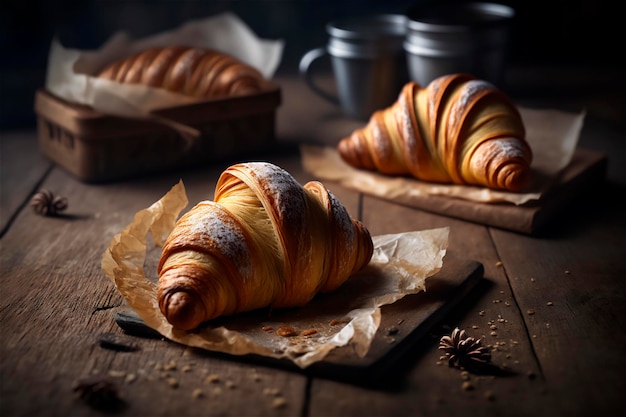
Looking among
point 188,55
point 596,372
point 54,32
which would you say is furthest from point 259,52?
point 596,372

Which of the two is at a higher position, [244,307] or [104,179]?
[244,307]

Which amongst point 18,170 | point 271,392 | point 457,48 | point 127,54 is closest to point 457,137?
point 457,48

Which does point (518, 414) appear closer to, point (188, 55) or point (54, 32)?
point (188, 55)

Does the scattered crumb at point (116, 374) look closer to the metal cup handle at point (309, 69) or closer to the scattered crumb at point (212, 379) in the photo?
the scattered crumb at point (212, 379)

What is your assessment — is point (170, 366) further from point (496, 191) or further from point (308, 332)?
point (496, 191)

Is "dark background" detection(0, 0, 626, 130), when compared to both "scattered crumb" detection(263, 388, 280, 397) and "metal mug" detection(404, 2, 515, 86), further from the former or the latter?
"scattered crumb" detection(263, 388, 280, 397)

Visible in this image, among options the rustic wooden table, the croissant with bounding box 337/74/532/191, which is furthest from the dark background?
the rustic wooden table
